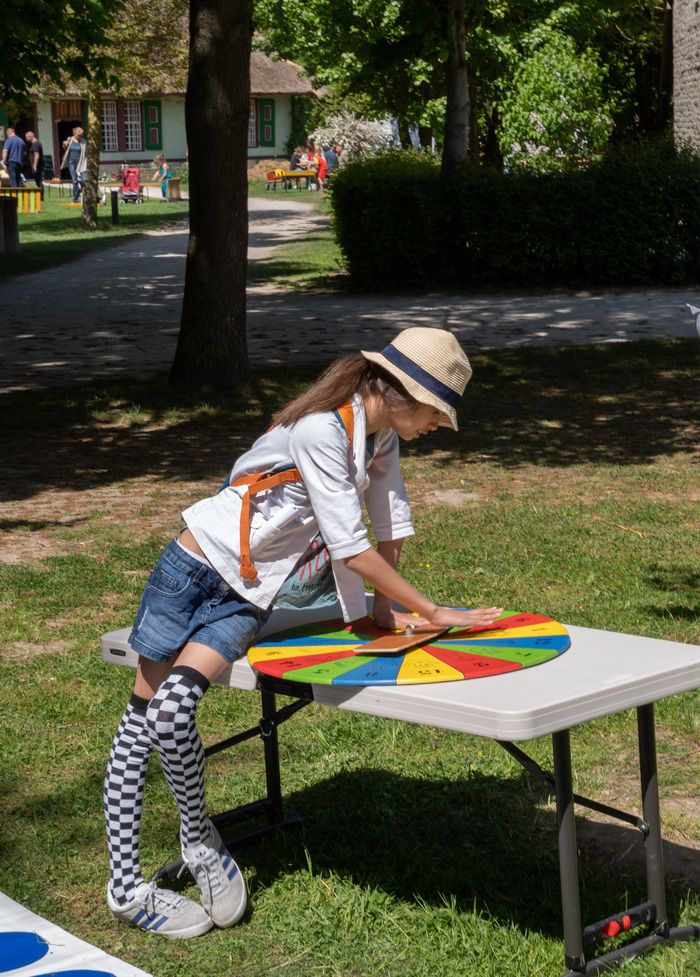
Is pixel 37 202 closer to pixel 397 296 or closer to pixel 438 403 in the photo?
pixel 397 296

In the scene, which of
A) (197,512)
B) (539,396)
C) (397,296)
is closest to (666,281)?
(397,296)

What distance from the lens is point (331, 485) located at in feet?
11.1

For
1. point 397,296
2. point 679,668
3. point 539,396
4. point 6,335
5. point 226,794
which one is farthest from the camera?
point 397,296

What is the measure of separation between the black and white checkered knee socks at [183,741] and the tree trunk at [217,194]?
27.9ft

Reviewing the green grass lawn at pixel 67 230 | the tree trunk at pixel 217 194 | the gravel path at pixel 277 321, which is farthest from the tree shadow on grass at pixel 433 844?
the green grass lawn at pixel 67 230

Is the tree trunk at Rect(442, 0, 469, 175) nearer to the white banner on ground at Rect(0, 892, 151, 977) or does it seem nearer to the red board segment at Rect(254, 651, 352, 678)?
the red board segment at Rect(254, 651, 352, 678)

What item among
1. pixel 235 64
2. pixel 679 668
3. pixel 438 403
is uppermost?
pixel 235 64

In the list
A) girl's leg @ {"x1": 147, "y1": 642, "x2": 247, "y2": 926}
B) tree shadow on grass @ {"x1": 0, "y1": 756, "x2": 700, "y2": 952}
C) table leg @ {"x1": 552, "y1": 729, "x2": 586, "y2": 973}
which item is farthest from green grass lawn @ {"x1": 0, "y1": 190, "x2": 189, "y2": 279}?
table leg @ {"x1": 552, "y1": 729, "x2": 586, "y2": 973}

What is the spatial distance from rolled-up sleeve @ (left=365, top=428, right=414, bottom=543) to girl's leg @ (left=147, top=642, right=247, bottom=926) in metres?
0.56

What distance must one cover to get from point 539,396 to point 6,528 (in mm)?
5630

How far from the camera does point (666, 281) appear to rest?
19719mm

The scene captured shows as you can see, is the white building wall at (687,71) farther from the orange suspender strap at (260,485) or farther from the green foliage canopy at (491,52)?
the orange suspender strap at (260,485)

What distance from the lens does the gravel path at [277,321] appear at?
14.3m

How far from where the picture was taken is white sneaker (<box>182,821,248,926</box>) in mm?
3463
